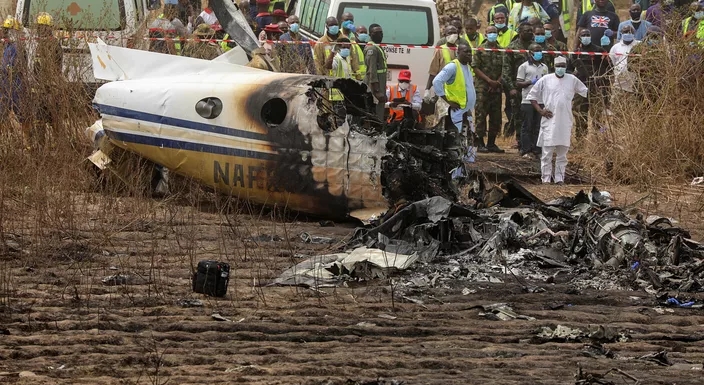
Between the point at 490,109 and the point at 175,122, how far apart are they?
311 inches

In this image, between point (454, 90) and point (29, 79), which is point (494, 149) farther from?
point (29, 79)

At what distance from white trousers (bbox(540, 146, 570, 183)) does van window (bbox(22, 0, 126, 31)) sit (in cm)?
679

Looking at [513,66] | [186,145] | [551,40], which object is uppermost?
[551,40]

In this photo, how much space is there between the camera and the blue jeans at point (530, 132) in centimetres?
1919

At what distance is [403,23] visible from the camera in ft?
66.6

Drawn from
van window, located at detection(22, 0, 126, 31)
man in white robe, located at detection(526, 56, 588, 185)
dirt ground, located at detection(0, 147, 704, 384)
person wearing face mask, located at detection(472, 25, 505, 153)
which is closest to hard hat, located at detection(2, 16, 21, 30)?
van window, located at detection(22, 0, 126, 31)

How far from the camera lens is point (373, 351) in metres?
7.77

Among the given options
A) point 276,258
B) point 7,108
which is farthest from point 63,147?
point 276,258

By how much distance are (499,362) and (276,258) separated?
3.87m

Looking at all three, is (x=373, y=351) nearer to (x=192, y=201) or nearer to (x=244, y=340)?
(x=244, y=340)

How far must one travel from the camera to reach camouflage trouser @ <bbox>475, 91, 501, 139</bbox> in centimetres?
2002

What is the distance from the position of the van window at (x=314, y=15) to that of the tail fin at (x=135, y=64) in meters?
6.19

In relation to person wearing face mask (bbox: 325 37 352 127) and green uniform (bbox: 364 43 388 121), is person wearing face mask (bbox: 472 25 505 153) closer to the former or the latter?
green uniform (bbox: 364 43 388 121)

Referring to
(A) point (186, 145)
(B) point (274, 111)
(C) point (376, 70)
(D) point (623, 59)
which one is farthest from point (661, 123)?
(A) point (186, 145)
